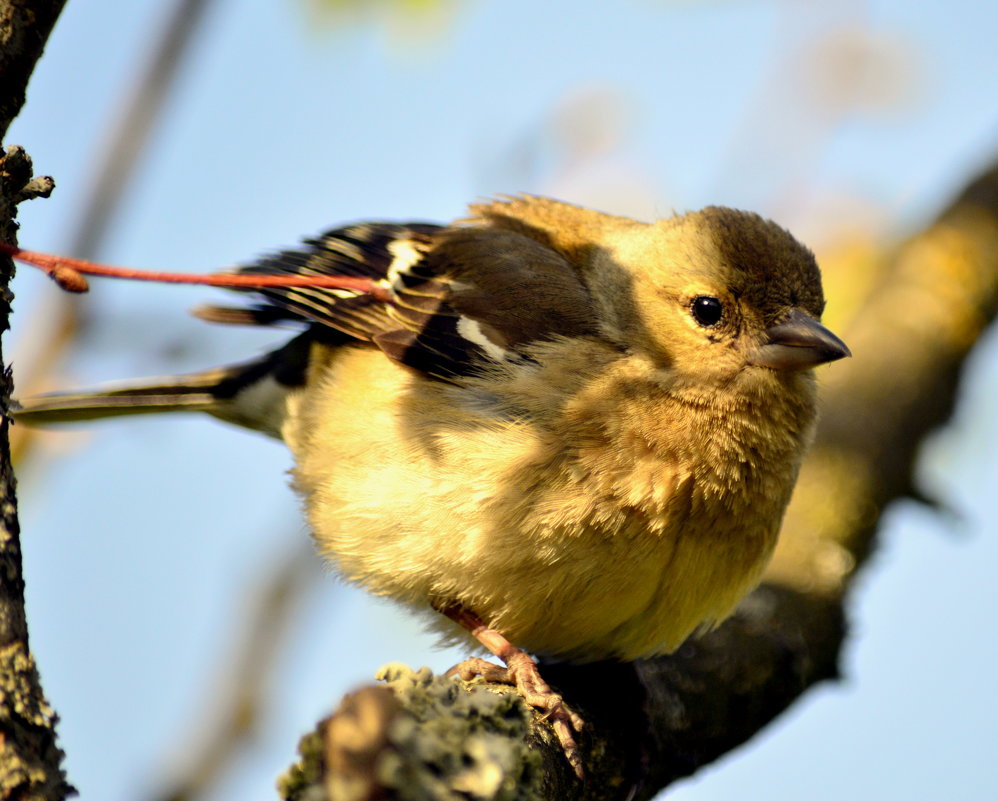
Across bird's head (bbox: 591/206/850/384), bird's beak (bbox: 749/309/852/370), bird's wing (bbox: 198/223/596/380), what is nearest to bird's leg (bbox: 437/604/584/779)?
bird's wing (bbox: 198/223/596/380)

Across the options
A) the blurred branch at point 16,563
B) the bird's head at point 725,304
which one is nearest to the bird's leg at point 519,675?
the bird's head at point 725,304

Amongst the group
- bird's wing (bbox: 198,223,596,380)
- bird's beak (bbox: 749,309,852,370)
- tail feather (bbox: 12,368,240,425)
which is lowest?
tail feather (bbox: 12,368,240,425)

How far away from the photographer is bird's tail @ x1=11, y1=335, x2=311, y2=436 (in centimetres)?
495

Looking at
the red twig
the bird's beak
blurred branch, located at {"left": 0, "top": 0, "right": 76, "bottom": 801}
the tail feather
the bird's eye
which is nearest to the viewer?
blurred branch, located at {"left": 0, "top": 0, "right": 76, "bottom": 801}

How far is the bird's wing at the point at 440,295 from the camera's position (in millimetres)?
4152

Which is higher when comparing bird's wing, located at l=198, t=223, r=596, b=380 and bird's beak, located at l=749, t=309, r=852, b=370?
bird's beak, located at l=749, t=309, r=852, b=370

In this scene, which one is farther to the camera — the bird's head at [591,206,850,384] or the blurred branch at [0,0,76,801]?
the bird's head at [591,206,850,384]

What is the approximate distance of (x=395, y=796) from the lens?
6.23 feet

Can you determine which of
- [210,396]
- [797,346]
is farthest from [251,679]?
[797,346]

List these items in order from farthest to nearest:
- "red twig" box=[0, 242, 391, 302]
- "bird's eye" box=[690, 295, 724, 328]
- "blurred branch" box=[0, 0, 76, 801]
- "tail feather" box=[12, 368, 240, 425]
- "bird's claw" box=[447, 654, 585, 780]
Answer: "tail feather" box=[12, 368, 240, 425] < "bird's eye" box=[690, 295, 724, 328] < "bird's claw" box=[447, 654, 585, 780] < "red twig" box=[0, 242, 391, 302] < "blurred branch" box=[0, 0, 76, 801]

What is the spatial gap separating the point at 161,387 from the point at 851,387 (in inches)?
143

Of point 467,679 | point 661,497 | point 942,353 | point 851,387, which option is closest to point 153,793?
point 467,679

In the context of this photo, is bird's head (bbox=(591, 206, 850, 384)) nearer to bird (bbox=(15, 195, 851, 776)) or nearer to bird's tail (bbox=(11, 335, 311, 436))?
bird (bbox=(15, 195, 851, 776))

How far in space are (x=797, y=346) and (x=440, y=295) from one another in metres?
1.52
